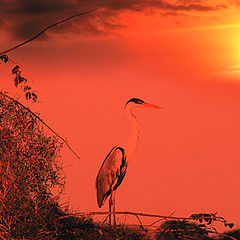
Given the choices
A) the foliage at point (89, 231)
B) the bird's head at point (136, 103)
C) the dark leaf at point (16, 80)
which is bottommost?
the foliage at point (89, 231)

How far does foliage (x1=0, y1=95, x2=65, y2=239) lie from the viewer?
4.25 m

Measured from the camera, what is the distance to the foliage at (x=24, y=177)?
4250 millimetres

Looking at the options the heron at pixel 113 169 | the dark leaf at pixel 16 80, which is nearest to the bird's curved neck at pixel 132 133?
the heron at pixel 113 169

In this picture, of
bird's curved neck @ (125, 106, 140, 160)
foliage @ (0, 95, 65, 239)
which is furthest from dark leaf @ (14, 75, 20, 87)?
bird's curved neck @ (125, 106, 140, 160)

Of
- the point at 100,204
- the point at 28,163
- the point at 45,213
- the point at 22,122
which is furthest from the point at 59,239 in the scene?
the point at 100,204

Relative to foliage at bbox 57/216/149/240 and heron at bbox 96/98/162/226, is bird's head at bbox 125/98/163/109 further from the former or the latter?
foliage at bbox 57/216/149/240

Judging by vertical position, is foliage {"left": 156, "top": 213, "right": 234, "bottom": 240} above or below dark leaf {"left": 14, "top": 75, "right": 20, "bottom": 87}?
below

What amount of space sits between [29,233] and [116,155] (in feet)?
5.51

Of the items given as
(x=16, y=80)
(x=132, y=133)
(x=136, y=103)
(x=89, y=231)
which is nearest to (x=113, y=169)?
(x=132, y=133)

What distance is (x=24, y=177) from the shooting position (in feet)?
14.4

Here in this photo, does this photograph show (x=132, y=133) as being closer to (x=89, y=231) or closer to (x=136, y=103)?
(x=136, y=103)

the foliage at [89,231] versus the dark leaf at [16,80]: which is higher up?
the dark leaf at [16,80]

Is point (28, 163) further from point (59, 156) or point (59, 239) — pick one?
point (59, 239)

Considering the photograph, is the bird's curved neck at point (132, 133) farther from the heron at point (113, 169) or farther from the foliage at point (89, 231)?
the foliage at point (89, 231)
